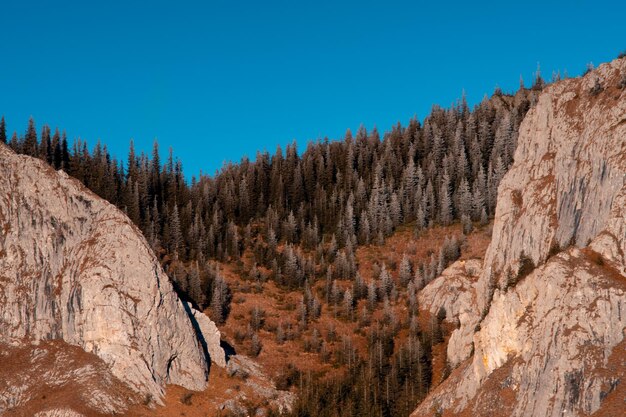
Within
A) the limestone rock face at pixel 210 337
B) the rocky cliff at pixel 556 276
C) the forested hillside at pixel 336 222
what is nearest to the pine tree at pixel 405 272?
the forested hillside at pixel 336 222

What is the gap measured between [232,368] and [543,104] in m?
50.3

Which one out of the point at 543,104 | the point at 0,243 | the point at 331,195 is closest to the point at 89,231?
the point at 0,243

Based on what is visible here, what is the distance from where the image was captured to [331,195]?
6531 inches

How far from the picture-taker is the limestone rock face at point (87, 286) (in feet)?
313

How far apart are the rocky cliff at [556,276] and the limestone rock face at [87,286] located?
3131 cm

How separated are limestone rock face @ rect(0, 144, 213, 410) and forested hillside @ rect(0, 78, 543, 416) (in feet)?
54.6

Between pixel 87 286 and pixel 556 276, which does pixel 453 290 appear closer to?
pixel 556 276

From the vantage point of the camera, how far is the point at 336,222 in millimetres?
156000

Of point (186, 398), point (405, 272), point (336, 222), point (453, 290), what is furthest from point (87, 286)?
point (336, 222)

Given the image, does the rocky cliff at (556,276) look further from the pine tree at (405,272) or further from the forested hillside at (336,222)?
the pine tree at (405,272)

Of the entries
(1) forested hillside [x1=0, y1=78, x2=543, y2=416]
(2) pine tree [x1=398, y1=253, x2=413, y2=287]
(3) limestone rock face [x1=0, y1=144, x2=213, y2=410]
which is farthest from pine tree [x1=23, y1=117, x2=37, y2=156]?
(2) pine tree [x1=398, y1=253, x2=413, y2=287]

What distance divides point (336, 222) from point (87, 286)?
66.1 meters

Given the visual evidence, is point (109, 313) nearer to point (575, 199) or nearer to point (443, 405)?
point (443, 405)

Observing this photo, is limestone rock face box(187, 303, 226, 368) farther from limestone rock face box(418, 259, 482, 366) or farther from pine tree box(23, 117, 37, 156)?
pine tree box(23, 117, 37, 156)
